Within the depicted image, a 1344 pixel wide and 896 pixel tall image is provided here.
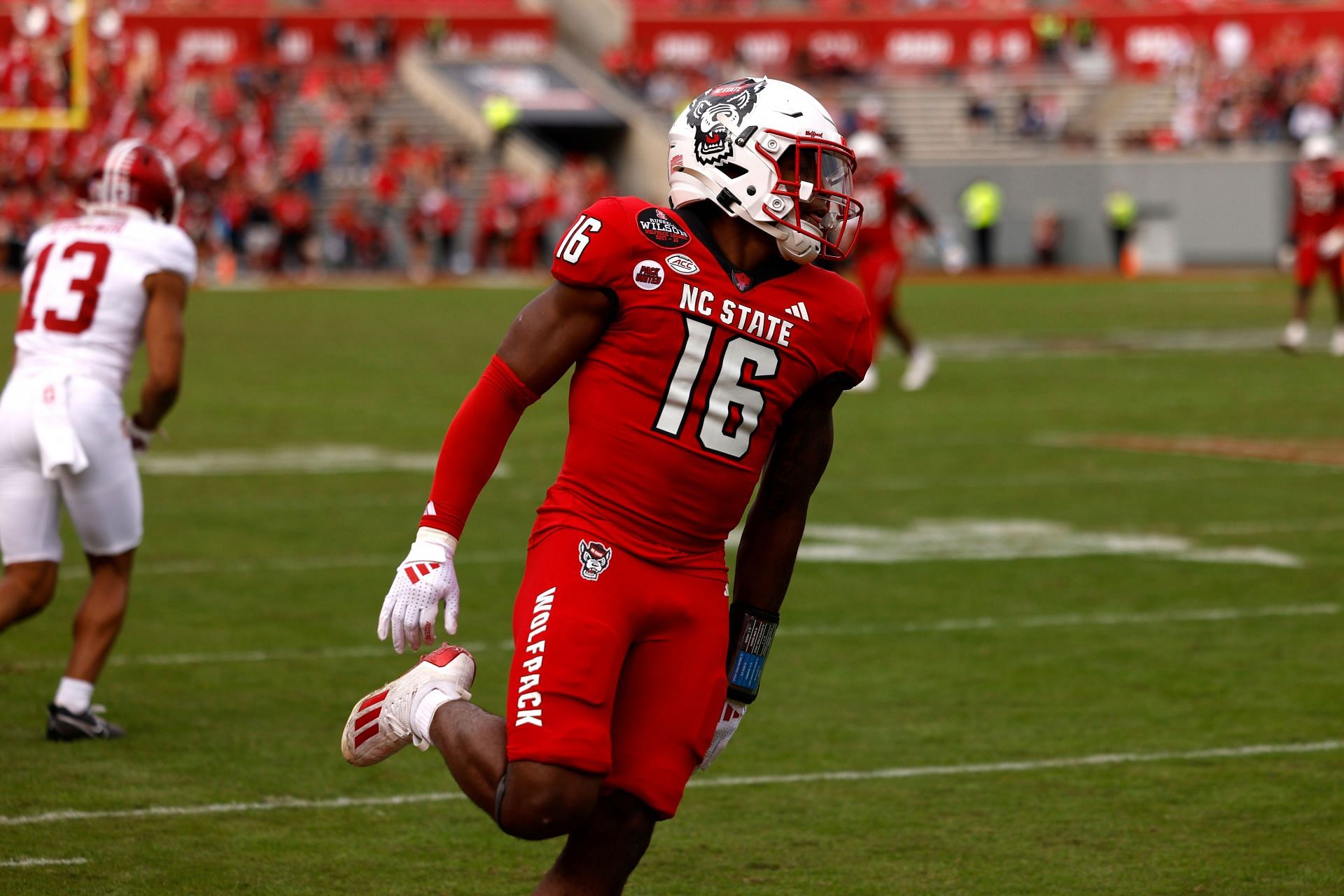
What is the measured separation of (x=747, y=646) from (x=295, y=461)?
9.17 metres

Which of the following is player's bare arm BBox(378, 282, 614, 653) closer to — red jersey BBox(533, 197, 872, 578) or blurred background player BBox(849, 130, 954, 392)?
red jersey BBox(533, 197, 872, 578)

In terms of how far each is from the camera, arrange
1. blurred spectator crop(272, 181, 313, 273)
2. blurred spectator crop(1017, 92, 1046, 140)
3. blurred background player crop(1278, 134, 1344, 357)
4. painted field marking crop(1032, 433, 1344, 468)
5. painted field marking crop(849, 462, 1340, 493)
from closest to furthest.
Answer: painted field marking crop(849, 462, 1340, 493) < painted field marking crop(1032, 433, 1344, 468) < blurred background player crop(1278, 134, 1344, 357) < blurred spectator crop(272, 181, 313, 273) < blurred spectator crop(1017, 92, 1046, 140)

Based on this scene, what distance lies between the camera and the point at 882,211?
17750mm

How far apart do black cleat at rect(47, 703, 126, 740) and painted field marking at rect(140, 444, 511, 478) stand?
6076 mm

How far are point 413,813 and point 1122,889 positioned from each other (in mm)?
1898

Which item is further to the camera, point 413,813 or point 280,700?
point 280,700

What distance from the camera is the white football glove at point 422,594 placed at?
383cm

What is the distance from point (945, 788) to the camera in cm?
578

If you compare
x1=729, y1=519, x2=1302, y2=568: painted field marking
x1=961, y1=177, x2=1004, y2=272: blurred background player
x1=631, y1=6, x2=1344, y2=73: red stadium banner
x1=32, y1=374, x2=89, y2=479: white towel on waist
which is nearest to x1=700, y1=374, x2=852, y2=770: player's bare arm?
x1=32, y1=374, x2=89, y2=479: white towel on waist

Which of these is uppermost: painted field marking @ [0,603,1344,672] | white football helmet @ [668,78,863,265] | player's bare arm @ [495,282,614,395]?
white football helmet @ [668,78,863,265]

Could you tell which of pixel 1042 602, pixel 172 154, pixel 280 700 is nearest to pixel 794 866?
pixel 280 700

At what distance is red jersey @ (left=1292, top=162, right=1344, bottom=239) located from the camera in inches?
835

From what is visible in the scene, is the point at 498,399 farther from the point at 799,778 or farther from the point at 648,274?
the point at 799,778

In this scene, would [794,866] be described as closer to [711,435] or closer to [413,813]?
[413,813]
